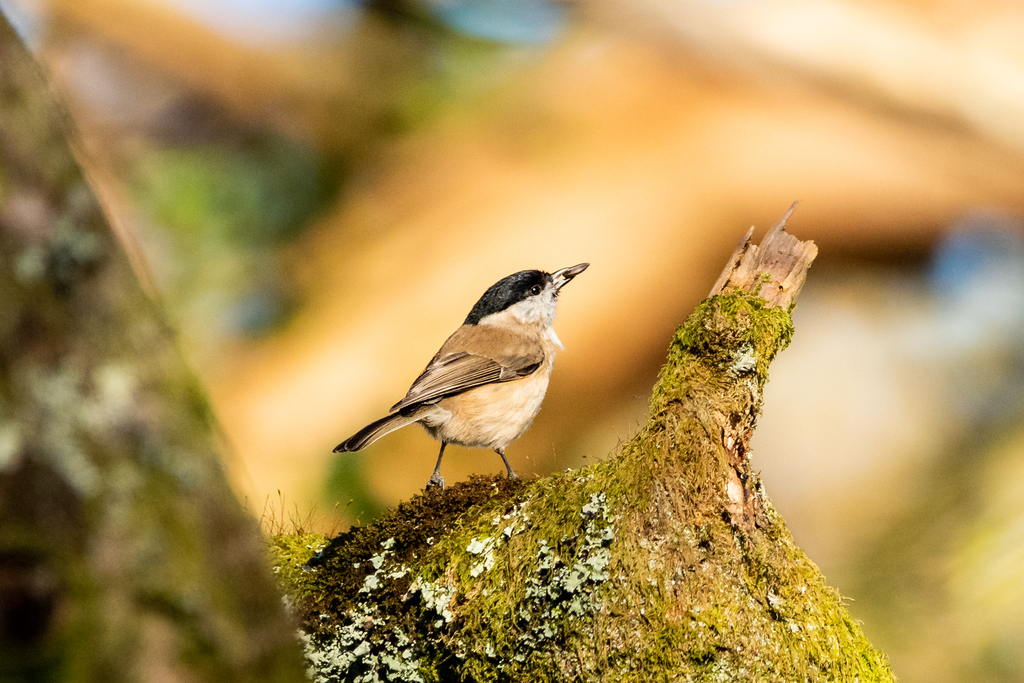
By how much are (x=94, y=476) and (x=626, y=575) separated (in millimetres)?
1201

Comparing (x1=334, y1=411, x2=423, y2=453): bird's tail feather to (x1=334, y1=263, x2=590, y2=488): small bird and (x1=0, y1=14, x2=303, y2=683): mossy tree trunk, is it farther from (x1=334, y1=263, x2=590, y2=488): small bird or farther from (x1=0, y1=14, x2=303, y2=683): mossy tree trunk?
(x1=0, y1=14, x2=303, y2=683): mossy tree trunk

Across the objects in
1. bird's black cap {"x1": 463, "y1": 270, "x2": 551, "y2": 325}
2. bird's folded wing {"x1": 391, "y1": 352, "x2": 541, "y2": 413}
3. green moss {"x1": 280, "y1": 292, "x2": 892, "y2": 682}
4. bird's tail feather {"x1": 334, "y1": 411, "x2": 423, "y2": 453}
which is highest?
bird's black cap {"x1": 463, "y1": 270, "x2": 551, "y2": 325}

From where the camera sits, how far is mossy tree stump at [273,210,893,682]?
5.48 feet

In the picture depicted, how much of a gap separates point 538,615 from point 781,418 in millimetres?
5125

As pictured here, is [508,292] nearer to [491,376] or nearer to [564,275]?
[564,275]

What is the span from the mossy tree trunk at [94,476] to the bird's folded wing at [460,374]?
1968mm

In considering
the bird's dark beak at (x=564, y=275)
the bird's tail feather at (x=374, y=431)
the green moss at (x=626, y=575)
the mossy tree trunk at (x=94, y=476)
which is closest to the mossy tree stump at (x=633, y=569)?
the green moss at (x=626, y=575)

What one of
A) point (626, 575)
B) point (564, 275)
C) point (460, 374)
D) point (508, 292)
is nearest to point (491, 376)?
point (460, 374)

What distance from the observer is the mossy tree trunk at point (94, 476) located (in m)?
0.86

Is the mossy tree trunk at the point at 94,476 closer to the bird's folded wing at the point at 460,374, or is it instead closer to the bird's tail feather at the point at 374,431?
the bird's tail feather at the point at 374,431

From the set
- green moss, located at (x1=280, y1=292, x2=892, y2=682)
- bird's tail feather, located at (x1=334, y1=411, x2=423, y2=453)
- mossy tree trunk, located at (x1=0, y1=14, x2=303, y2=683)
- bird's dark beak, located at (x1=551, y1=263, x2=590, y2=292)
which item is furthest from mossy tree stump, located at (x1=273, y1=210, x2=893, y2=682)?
bird's dark beak, located at (x1=551, y1=263, x2=590, y2=292)

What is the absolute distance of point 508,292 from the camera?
11.6ft

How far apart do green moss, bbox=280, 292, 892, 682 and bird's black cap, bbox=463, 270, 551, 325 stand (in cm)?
160

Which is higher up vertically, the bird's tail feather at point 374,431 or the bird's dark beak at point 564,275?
the bird's dark beak at point 564,275
